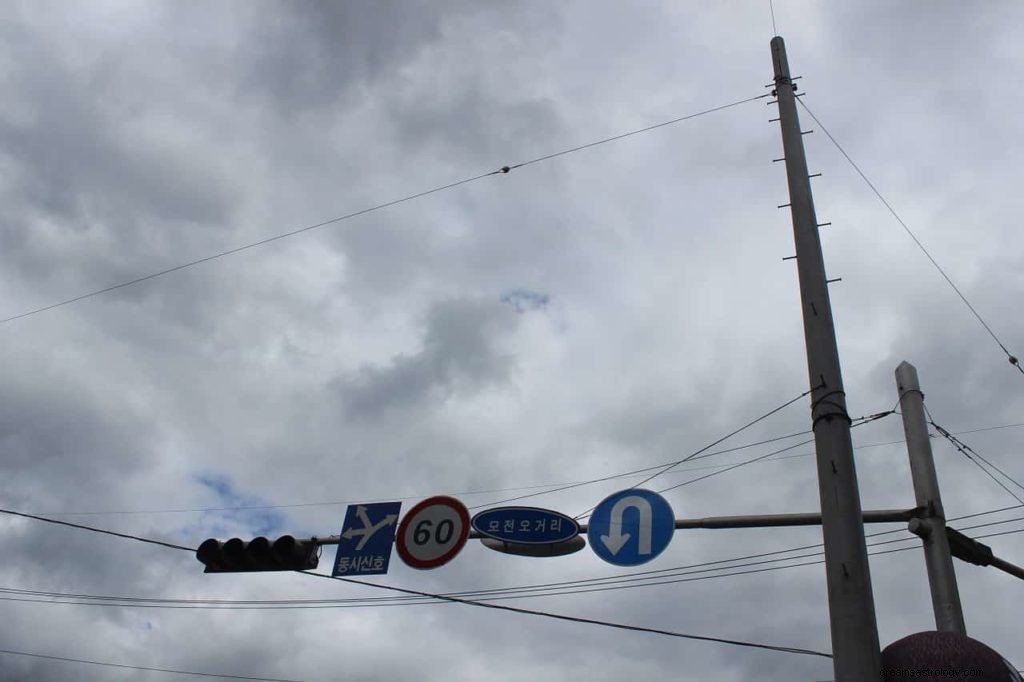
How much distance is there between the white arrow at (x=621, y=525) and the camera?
8.75m

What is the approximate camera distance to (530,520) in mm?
9484

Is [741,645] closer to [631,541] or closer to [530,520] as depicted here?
[631,541]

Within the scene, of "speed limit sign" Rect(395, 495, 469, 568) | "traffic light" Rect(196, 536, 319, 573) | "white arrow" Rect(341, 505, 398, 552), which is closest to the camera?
"speed limit sign" Rect(395, 495, 469, 568)

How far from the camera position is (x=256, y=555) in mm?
10273

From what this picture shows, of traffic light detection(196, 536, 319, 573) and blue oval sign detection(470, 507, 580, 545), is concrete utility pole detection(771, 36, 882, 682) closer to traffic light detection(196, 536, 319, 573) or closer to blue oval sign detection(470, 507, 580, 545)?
blue oval sign detection(470, 507, 580, 545)

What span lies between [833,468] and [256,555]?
752cm

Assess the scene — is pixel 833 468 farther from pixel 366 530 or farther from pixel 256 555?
pixel 256 555

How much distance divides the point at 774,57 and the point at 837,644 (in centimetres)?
694

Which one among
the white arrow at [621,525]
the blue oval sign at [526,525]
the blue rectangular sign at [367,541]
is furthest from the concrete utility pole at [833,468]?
the blue rectangular sign at [367,541]

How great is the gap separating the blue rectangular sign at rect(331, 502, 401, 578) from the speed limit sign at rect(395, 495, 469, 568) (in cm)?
19

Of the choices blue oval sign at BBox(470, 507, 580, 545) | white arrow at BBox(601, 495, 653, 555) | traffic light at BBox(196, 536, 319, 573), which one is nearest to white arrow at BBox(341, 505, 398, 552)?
traffic light at BBox(196, 536, 319, 573)

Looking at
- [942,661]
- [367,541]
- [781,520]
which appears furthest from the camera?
[367,541]

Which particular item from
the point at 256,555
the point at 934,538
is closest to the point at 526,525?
the point at 256,555

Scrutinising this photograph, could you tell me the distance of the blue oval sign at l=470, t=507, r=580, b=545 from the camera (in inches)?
367
